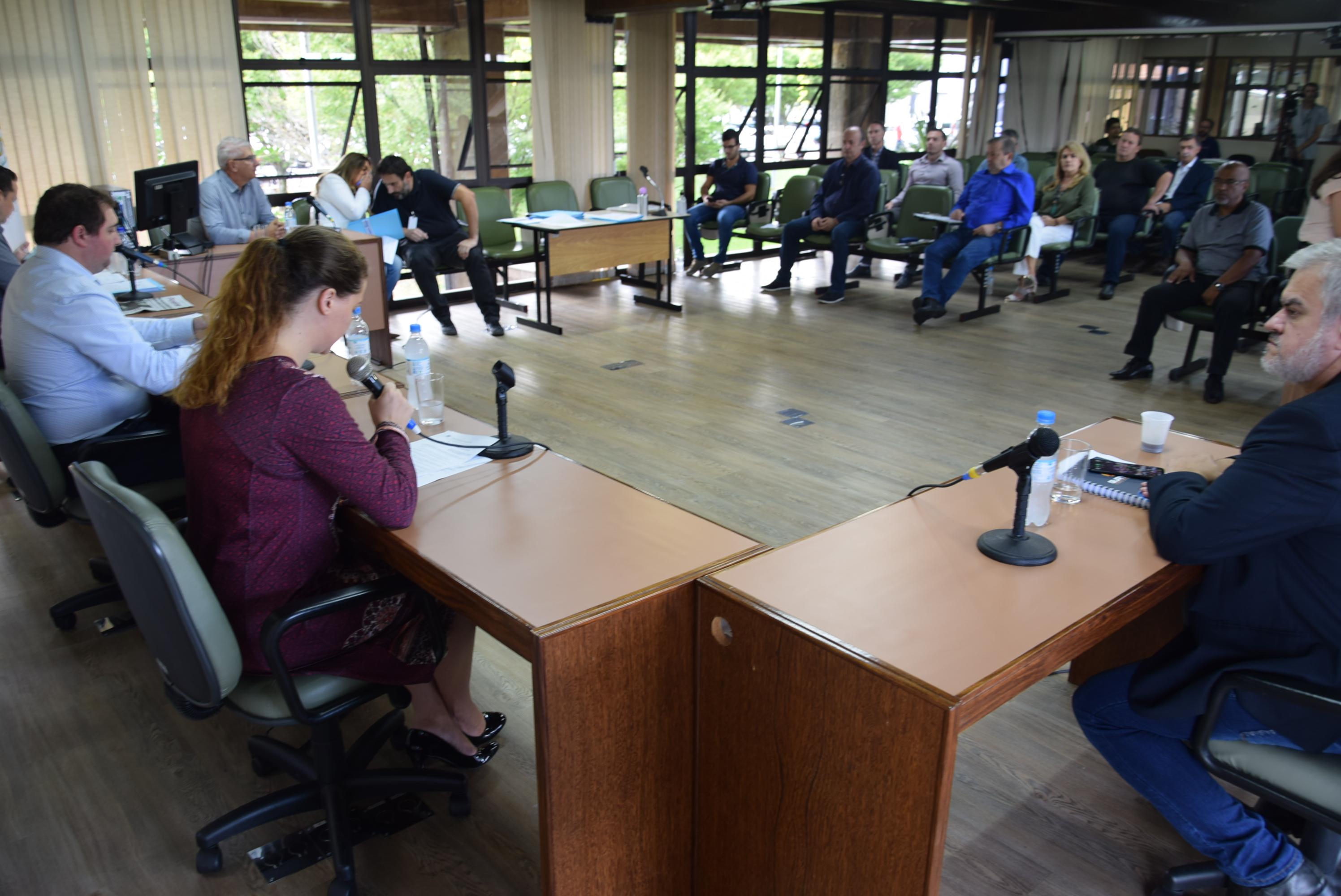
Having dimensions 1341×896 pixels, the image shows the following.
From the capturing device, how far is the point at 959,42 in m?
10.7

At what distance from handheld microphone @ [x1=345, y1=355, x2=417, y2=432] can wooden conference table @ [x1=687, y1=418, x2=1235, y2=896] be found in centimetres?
93

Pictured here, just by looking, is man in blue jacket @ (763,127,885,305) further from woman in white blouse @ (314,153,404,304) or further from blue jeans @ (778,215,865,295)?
woman in white blouse @ (314,153,404,304)

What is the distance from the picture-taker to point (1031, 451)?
166 cm

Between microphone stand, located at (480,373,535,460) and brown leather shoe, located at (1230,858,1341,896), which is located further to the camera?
microphone stand, located at (480,373,535,460)

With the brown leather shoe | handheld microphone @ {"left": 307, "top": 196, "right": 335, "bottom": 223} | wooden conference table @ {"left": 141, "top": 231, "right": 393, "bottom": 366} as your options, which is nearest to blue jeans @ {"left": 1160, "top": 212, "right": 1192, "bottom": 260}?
wooden conference table @ {"left": 141, "top": 231, "right": 393, "bottom": 366}

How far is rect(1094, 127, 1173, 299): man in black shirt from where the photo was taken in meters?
7.69

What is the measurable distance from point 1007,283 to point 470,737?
702 cm

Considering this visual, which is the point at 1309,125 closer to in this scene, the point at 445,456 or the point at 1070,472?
the point at 1070,472

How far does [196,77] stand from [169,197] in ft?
6.56

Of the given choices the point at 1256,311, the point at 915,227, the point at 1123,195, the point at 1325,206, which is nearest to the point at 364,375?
the point at 1325,206

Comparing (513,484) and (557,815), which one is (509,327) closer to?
(513,484)

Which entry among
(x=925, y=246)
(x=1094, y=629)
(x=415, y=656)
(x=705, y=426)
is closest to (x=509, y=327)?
(x=705, y=426)

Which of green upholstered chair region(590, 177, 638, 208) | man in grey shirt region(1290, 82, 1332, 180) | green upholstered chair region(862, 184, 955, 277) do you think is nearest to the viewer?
green upholstered chair region(862, 184, 955, 277)

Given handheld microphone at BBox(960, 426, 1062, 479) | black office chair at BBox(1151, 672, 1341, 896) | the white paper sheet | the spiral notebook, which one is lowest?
black office chair at BBox(1151, 672, 1341, 896)
